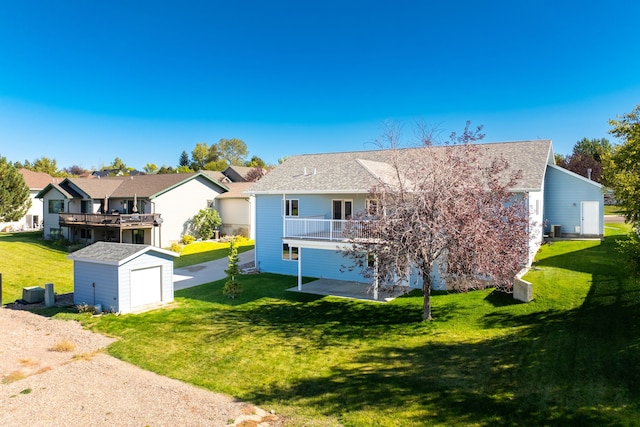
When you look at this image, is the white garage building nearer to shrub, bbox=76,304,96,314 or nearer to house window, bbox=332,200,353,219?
shrub, bbox=76,304,96,314

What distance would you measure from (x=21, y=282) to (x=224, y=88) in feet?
96.3

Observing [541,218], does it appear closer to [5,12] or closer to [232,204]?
[232,204]

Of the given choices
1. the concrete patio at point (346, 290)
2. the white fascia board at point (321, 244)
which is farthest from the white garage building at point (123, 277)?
the concrete patio at point (346, 290)

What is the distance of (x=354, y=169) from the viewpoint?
22141 millimetres

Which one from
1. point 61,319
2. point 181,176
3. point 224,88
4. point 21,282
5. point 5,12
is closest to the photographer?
point 61,319

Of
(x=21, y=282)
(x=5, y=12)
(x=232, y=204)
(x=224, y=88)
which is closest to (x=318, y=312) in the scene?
(x=21, y=282)

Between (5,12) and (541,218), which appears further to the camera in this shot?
(5,12)

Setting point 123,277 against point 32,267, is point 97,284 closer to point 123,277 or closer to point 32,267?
point 123,277

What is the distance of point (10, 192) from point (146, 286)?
91.6ft

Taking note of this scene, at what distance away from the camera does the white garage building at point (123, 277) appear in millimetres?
16833

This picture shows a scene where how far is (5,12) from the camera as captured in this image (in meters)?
25.5

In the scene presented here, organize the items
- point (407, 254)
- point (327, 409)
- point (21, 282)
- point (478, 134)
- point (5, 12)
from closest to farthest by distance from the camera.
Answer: point (327, 409), point (407, 254), point (478, 134), point (21, 282), point (5, 12)

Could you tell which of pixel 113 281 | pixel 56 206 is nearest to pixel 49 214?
pixel 56 206

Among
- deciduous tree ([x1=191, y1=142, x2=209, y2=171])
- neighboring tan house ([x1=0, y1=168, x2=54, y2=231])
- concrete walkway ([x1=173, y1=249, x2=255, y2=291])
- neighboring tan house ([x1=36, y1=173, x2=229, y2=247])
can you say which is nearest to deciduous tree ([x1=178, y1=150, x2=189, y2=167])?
deciduous tree ([x1=191, y1=142, x2=209, y2=171])
